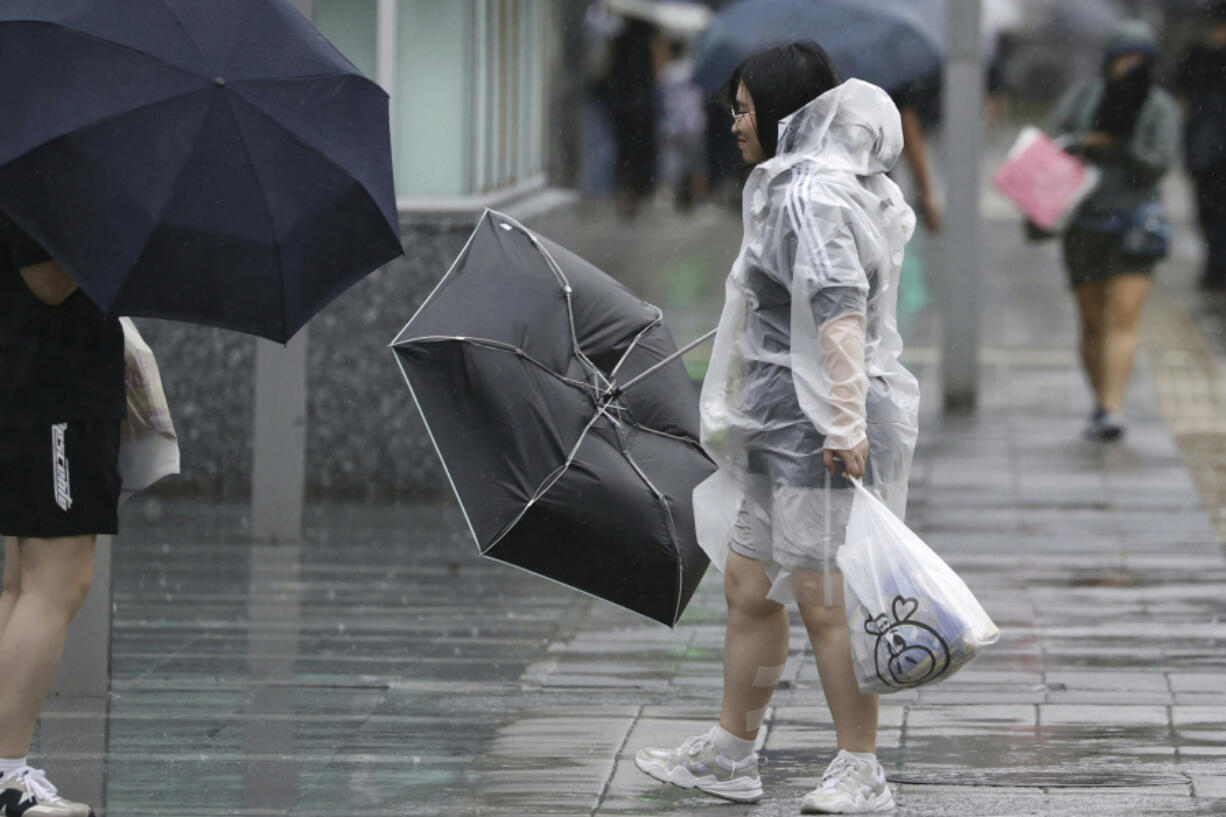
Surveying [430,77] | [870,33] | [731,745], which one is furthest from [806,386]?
[870,33]

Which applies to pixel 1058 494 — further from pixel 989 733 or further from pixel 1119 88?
pixel 989 733

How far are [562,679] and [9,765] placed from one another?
1.97 m

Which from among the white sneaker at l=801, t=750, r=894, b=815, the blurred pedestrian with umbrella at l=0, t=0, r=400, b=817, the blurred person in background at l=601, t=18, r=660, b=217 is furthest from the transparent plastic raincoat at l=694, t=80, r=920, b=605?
the blurred person in background at l=601, t=18, r=660, b=217

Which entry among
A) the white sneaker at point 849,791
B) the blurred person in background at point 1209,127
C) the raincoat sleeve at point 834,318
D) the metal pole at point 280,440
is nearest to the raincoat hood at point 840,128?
the raincoat sleeve at point 834,318

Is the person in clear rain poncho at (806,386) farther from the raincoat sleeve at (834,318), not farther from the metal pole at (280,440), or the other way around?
the metal pole at (280,440)

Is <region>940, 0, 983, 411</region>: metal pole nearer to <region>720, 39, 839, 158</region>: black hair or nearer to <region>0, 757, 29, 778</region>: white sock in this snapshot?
<region>720, 39, 839, 158</region>: black hair

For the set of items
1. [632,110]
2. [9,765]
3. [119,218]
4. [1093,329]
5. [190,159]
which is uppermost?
[190,159]

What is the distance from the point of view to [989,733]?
584 centimetres

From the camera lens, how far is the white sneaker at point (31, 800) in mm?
4859

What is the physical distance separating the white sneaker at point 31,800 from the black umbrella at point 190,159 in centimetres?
105

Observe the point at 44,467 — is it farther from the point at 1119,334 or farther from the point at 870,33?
the point at 870,33

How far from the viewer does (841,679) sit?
16.8ft

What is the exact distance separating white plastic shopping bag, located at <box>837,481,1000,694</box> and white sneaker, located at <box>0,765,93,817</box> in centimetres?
168

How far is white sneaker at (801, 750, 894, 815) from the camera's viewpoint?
4.98 metres
